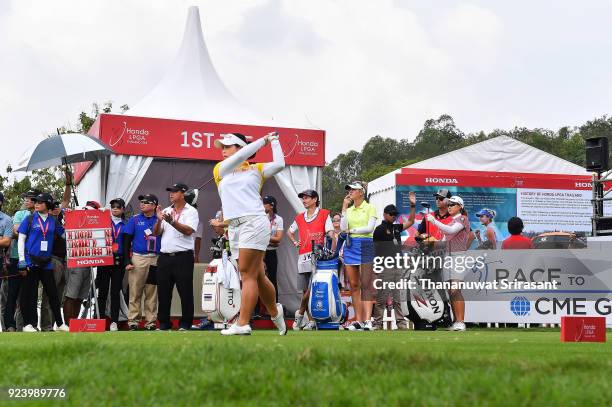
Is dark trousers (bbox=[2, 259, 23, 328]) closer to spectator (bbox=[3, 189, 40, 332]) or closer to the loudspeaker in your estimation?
spectator (bbox=[3, 189, 40, 332])

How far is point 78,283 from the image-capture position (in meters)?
14.2

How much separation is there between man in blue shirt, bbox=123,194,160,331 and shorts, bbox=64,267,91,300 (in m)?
0.63

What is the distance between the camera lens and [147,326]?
14.4 metres

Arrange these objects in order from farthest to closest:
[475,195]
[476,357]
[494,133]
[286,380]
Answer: [494,133] < [475,195] < [476,357] < [286,380]

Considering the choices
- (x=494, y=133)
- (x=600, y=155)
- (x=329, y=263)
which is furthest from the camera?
(x=494, y=133)

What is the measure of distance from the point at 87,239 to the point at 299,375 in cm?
882

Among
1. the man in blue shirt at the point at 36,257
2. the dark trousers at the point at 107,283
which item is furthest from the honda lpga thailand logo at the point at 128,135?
the dark trousers at the point at 107,283

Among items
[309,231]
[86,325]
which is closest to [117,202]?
[86,325]

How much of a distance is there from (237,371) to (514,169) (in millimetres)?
23066

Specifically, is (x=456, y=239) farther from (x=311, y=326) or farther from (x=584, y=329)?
(x=584, y=329)

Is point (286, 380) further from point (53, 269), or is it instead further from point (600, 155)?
point (600, 155)

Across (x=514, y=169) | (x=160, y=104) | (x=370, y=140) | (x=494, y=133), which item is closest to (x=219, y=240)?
(x=160, y=104)

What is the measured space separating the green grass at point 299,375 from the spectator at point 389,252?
728 centimetres

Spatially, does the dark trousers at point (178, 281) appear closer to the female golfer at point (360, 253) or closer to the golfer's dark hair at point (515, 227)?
the female golfer at point (360, 253)
